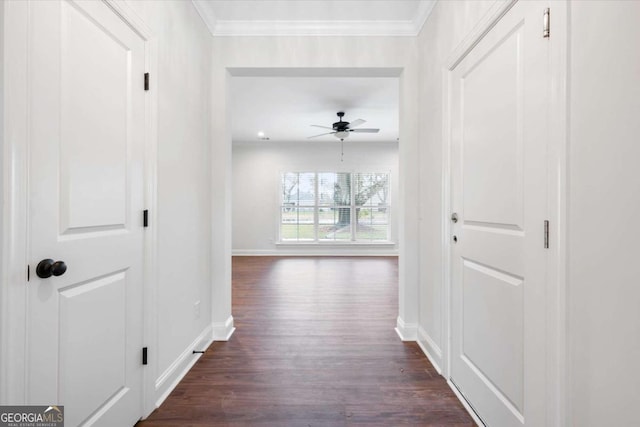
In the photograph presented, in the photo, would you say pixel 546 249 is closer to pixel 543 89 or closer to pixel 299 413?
pixel 543 89

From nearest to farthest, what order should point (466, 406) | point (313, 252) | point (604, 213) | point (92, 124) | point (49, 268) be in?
point (604, 213) → point (49, 268) → point (92, 124) → point (466, 406) → point (313, 252)

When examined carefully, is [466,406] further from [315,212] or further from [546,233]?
[315,212]

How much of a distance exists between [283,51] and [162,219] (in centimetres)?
176

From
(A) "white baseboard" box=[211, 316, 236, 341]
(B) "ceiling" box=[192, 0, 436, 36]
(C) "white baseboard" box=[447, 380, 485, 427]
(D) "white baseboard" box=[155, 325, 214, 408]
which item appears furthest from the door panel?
(C) "white baseboard" box=[447, 380, 485, 427]

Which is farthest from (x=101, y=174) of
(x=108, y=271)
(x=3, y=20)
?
(x=3, y=20)

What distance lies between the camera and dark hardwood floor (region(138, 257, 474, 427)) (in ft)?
5.32

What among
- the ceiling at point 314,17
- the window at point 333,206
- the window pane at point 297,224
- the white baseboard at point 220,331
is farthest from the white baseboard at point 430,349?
the window pane at point 297,224

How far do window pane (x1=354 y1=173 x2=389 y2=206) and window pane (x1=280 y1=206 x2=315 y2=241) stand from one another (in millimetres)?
1285

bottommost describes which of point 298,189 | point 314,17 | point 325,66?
point 298,189

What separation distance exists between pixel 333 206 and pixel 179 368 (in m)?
5.77

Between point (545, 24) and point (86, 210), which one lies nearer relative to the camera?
point (545, 24)

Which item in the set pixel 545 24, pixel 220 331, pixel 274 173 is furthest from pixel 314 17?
pixel 274 173

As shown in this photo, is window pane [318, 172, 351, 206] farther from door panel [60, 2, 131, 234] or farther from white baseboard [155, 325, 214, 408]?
door panel [60, 2, 131, 234]

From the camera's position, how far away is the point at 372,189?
7438 mm
